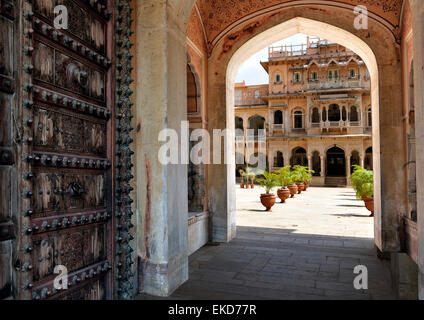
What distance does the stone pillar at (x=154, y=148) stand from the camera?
11.1ft

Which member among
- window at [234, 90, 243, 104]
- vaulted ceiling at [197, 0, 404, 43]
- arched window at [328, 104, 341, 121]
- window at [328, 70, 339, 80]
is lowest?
vaulted ceiling at [197, 0, 404, 43]

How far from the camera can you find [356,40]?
19.5 ft

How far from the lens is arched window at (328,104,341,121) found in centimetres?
3125

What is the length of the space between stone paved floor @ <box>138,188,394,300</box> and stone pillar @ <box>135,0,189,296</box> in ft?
1.17

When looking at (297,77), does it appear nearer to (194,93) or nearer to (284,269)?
(194,93)

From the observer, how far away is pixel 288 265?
4.75 meters

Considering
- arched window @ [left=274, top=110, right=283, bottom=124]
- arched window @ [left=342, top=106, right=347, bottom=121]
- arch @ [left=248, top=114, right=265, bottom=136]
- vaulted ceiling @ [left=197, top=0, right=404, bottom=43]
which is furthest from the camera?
arch @ [left=248, top=114, right=265, bottom=136]

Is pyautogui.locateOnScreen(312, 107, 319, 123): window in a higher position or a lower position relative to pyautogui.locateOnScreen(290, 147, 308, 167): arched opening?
higher

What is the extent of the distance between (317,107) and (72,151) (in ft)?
102

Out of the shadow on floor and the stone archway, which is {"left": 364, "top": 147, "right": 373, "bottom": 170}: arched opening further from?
the stone archway

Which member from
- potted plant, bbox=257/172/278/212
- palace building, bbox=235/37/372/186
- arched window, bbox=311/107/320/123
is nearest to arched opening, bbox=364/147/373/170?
palace building, bbox=235/37/372/186

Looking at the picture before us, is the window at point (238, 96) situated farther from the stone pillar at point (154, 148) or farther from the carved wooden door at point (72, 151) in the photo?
the carved wooden door at point (72, 151)
